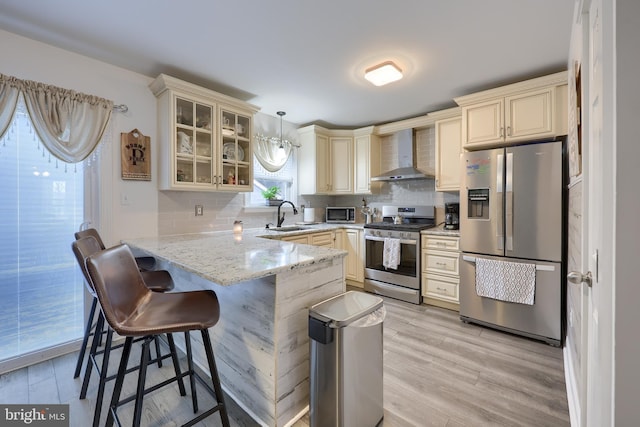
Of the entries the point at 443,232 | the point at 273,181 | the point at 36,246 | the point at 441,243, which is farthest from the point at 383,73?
the point at 36,246

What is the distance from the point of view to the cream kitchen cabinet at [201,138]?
2.54 metres

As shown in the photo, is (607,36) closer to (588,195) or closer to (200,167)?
(588,195)

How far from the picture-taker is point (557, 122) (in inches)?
94.2

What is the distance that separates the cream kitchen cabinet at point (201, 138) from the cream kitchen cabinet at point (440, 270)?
2215mm

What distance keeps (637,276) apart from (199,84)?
328 centimetres

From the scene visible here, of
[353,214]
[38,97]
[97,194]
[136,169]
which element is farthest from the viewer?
[353,214]

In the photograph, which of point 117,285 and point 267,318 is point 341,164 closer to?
point 267,318

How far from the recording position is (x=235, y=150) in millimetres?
2969

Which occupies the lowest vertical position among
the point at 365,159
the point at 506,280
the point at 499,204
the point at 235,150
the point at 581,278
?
the point at 506,280

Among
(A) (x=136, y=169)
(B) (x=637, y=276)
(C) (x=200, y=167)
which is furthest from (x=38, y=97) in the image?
(B) (x=637, y=276)

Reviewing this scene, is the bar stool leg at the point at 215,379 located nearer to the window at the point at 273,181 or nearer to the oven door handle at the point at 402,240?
the window at the point at 273,181

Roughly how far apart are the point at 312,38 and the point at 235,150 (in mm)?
1430

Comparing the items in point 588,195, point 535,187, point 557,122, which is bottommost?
point 588,195

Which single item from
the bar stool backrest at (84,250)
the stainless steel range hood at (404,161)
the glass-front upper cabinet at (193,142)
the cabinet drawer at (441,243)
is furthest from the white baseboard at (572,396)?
the glass-front upper cabinet at (193,142)
